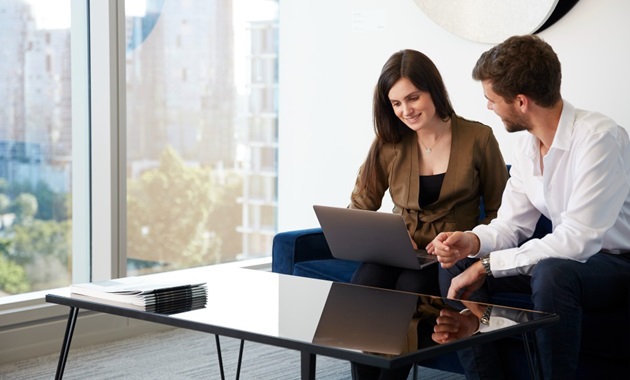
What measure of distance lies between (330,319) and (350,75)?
2.41 m

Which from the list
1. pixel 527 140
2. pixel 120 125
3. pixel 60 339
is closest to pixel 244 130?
pixel 120 125

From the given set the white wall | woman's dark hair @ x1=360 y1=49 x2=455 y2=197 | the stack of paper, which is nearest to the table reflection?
the stack of paper

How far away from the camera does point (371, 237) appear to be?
2.42 meters

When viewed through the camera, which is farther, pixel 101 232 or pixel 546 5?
pixel 101 232

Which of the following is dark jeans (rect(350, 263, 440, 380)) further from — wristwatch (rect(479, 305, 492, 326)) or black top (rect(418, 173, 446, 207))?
wristwatch (rect(479, 305, 492, 326))

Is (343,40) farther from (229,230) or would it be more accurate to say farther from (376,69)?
(229,230)

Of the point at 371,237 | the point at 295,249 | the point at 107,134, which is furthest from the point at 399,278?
the point at 107,134

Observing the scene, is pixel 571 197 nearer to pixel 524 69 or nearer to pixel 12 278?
pixel 524 69

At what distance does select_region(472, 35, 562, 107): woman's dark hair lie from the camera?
224 cm

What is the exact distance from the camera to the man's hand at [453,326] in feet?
5.38

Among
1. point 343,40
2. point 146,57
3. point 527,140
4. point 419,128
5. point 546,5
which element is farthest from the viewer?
point 343,40

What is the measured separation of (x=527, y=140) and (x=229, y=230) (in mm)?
2134

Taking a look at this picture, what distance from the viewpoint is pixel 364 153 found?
4.04 meters

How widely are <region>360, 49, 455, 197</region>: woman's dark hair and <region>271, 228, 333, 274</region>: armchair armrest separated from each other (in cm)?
30
